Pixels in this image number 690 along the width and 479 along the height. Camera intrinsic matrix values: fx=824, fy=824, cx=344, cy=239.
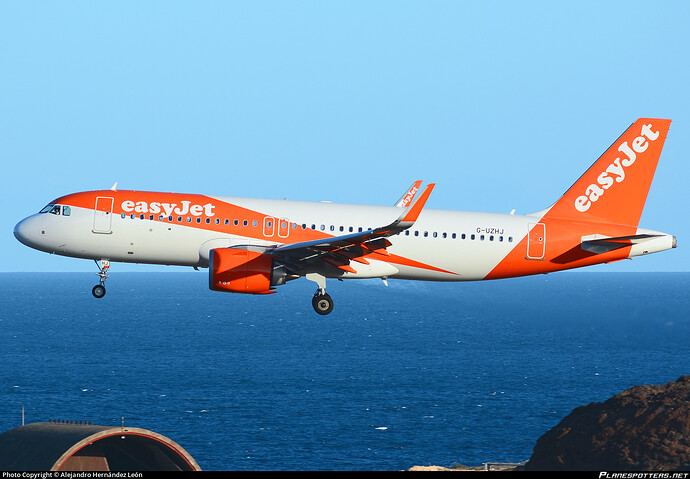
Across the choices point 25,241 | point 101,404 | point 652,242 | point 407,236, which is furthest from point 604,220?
point 101,404

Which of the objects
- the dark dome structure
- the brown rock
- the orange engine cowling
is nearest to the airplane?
the orange engine cowling

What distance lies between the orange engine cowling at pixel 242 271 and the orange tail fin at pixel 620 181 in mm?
15564

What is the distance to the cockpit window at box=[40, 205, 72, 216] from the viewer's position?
4194 centimetres

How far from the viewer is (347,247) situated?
38.7 m

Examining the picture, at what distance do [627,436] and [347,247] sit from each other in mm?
38903

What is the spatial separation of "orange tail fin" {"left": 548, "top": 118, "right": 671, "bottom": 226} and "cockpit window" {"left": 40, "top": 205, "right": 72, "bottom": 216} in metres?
25.0

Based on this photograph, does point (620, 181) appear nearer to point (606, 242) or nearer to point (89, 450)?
point (606, 242)

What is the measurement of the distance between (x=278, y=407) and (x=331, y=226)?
113 m

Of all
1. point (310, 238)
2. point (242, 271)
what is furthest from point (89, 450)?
point (310, 238)

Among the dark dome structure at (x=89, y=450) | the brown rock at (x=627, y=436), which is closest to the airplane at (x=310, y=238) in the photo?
the dark dome structure at (x=89, y=450)

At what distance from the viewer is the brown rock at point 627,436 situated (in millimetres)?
63844

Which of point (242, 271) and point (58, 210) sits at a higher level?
point (58, 210)

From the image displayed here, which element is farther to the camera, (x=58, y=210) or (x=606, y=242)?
(x=58, y=210)

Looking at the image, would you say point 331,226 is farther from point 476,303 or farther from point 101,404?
point 101,404
